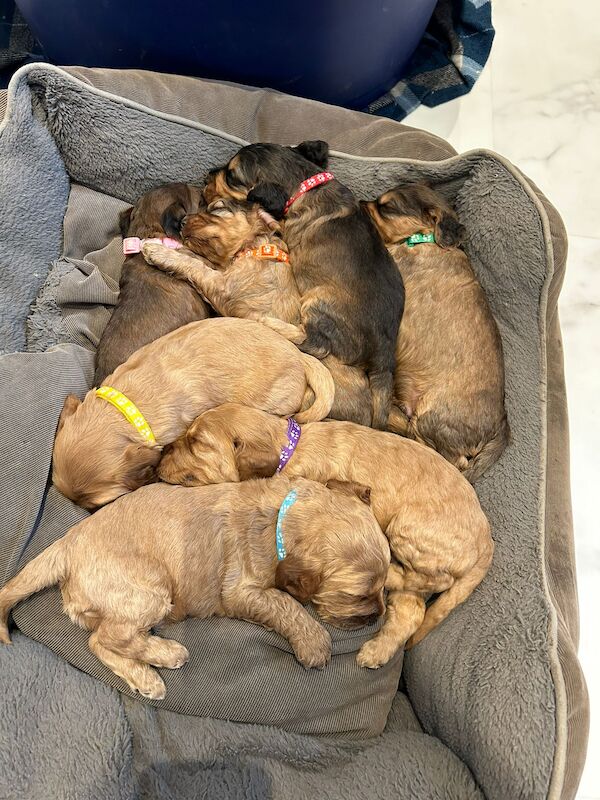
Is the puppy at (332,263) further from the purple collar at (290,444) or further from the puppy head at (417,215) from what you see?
the purple collar at (290,444)

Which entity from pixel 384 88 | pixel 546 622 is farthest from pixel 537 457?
pixel 384 88

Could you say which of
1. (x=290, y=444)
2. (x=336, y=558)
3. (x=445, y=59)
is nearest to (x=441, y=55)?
(x=445, y=59)

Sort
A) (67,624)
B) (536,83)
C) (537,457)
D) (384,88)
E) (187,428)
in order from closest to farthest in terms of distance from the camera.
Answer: (67,624), (187,428), (537,457), (384,88), (536,83)

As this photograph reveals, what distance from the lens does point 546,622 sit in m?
2.03

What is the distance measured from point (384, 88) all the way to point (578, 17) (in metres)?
1.66

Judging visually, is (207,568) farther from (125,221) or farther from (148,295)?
(125,221)

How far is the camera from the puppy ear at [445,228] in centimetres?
253

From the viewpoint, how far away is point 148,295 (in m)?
2.38

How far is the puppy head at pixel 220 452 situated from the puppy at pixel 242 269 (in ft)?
1.55

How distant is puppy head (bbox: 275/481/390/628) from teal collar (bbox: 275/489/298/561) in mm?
14

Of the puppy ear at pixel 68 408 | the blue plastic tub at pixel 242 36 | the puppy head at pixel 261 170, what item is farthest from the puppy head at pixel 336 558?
the blue plastic tub at pixel 242 36

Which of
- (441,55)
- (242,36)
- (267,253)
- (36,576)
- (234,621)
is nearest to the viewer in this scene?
(36,576)

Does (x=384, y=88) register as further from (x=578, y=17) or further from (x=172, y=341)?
(x=172, y=341)

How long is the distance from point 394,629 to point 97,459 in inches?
44.1
